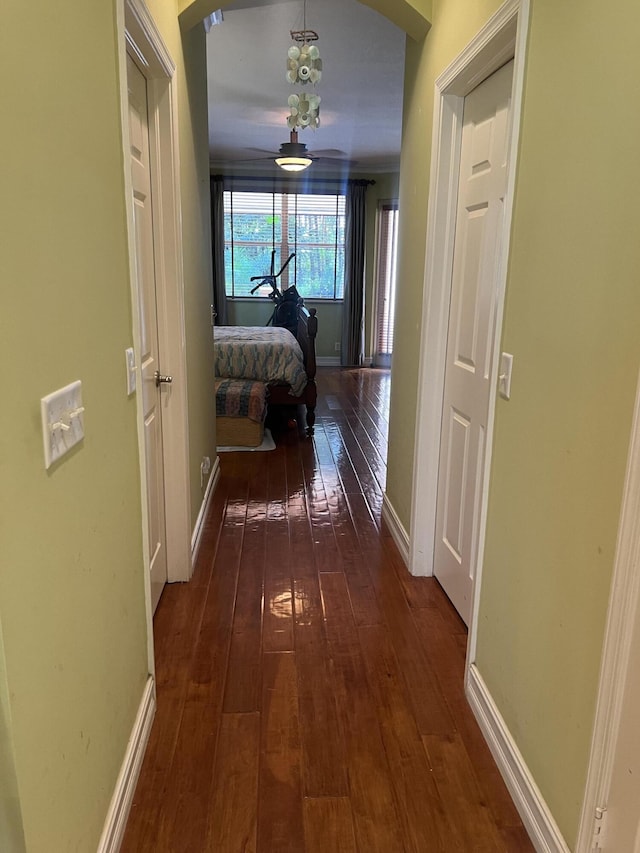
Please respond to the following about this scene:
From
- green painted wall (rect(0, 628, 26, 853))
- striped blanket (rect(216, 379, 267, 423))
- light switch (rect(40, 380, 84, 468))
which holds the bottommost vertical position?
striped blanket (rect(216, 379, 267, 423))

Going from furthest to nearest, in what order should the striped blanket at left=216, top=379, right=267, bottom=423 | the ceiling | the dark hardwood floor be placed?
the striped blanket at left=216, top=379, right=267, bottom=423
the ceiling
the dark hardwood floor

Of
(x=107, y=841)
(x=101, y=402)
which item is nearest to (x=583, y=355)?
(x=101, y=402)

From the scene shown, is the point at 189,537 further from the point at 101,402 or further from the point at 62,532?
the point at 62,532

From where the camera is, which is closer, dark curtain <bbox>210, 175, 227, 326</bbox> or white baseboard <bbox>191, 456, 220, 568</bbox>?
white baseboard <bbox>191, 456, 220, 568</bbox>

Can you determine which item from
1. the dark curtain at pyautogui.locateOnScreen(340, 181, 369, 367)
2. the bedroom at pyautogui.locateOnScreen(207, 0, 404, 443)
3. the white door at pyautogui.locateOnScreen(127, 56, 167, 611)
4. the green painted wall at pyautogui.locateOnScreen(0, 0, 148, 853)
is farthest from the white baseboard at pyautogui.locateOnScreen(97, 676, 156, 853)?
the dark curtain at pyautogui.locateOnScreen(340, 181, 369, 367)

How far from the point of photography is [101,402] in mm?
1331

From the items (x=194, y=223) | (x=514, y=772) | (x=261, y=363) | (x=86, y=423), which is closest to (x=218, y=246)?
(x=261, y=363)

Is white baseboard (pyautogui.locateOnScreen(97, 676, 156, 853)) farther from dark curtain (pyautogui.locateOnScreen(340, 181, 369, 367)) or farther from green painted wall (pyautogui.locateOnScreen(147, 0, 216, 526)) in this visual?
dark curtain (pyautogui.locateOnScreen(340, 181, 369, 367))

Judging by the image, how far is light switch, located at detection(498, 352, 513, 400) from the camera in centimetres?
163

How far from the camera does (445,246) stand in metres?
2.41

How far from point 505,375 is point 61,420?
1.13 metres

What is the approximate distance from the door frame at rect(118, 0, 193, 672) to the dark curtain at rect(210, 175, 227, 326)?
6.01 metres

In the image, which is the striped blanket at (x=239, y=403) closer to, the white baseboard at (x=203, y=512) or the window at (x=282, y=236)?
the white baseboard at (x=203, y=512)

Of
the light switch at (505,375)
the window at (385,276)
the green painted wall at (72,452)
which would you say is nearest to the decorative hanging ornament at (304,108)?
the green painted wall at (72,452)
